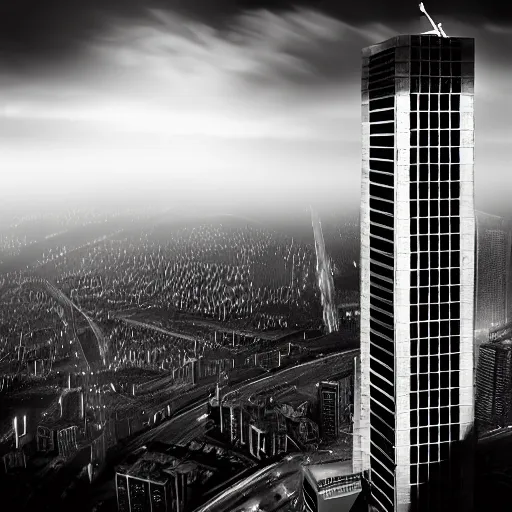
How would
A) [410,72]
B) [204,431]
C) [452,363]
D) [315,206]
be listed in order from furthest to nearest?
[315,206]
[204,431]
[452,363]
[410,72]

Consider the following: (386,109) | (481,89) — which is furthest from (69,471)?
(481,89)

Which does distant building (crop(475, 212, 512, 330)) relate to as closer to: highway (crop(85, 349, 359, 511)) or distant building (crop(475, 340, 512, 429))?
distant building (crop(475, 340, 512, 429))

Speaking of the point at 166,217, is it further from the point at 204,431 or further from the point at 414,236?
the point at 414,236

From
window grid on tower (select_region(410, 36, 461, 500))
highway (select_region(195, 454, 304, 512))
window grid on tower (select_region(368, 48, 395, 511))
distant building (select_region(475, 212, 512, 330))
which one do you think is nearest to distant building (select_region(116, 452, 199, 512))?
highway (select_region(195, 454, 304, 512))

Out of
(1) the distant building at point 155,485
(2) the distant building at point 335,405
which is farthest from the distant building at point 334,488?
(1) the distant building at point 155,485

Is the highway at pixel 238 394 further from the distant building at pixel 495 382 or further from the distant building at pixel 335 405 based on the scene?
the distant building at pixel 495 382
